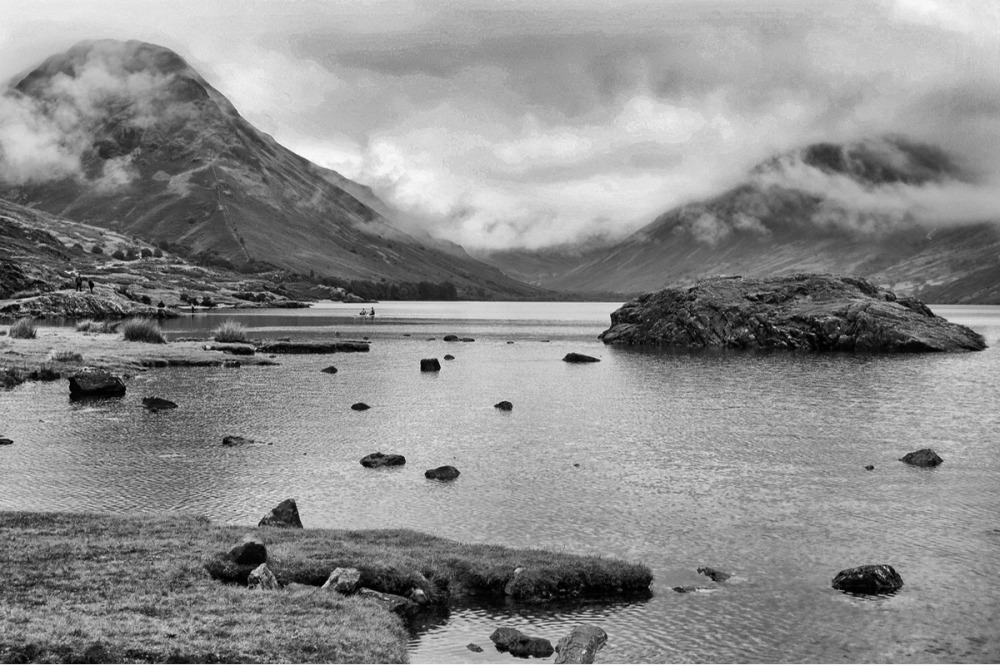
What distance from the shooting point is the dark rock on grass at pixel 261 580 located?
88.8 feet

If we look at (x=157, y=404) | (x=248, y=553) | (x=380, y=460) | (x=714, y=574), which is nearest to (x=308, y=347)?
(x=157, y=404)

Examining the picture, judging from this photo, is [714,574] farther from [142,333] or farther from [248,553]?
[142,333]

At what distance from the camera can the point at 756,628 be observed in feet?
88.5

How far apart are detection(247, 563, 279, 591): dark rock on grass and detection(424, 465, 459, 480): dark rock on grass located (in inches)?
801

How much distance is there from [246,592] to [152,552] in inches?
223

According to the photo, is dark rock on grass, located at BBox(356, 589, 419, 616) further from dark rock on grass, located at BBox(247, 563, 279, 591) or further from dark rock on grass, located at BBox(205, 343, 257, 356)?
dark rock on grass, located at BBox(205, 343, 257, 356)

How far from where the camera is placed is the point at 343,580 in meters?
27.8

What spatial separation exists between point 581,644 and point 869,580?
1252cm

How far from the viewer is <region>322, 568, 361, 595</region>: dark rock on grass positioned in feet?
90.7

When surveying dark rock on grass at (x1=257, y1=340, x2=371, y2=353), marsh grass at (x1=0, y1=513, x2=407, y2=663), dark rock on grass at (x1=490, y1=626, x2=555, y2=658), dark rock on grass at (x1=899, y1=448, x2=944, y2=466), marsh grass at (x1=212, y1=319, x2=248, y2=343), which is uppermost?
marsh grass at (x1=212, y1=319, x2=248, y2=343)

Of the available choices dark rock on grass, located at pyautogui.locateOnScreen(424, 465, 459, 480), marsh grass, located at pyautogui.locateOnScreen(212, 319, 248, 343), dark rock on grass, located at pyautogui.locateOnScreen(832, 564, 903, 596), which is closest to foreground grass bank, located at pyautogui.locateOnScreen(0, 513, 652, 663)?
dark rock on grass, located at pyautogui.locateOnScreen(832, 564, 903, 596)

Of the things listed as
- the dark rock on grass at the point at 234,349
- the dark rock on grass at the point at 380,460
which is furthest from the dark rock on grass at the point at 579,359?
the dark rock on grass at the point at 380,460

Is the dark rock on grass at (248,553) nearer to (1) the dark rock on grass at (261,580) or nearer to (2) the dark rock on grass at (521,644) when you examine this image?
(1) the dark rock on grass at (261,580)

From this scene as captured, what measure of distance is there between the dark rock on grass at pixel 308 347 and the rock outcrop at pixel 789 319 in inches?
2180
